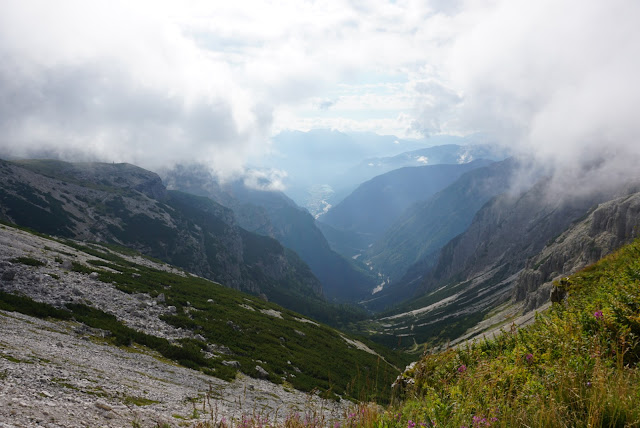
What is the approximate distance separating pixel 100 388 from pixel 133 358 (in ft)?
30.5

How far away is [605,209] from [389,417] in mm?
217465

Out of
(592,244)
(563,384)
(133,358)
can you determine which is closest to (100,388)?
(133,358)

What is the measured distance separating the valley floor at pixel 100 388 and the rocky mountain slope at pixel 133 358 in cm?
7

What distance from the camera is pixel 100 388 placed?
14.3 m

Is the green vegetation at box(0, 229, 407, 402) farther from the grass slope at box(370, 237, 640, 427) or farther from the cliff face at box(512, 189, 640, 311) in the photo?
the cliff face at box(512, 189, 640, 311)

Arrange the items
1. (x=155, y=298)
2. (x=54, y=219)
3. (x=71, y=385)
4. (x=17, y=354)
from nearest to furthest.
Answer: (x=71, y=385) → (x=17, y=354) → (x=155, y=298) → (x=54, y=219)

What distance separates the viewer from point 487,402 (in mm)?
6332

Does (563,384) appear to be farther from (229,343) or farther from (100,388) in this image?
(229,343)

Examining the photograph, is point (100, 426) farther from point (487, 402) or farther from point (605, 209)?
point (605, 209)

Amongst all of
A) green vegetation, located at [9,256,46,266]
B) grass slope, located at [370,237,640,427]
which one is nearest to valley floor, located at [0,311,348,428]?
grass slope, located at [370,237,640,427]

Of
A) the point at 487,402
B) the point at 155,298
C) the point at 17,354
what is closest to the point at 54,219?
the point at 155,298

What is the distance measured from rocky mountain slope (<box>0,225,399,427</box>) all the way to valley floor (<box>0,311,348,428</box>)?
7cm

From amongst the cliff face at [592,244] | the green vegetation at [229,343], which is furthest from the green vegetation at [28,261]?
the cliff face at [592,244]

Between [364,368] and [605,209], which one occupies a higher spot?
[605,209]
